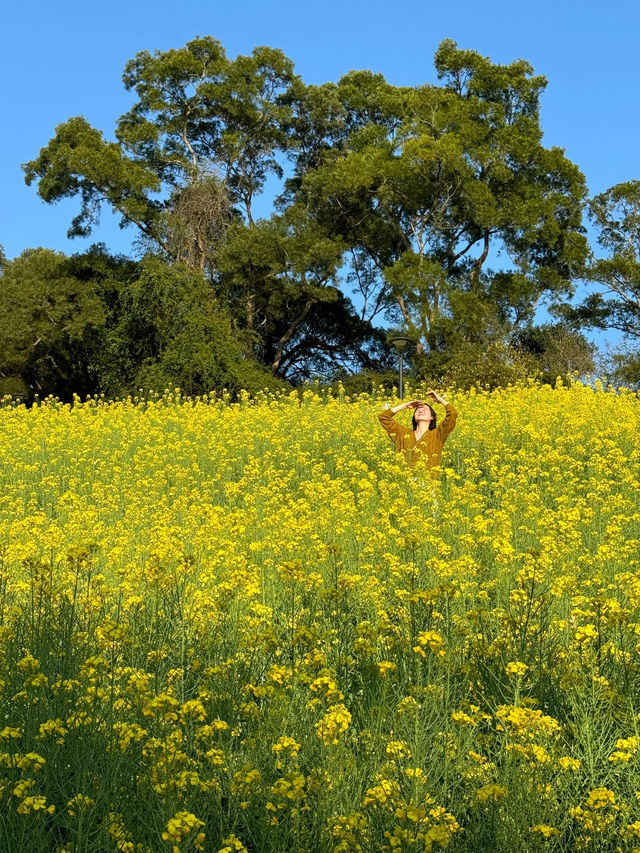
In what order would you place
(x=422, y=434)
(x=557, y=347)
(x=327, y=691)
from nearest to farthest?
(x=327, y=691), (x=422, y=434), (x=557, y=347)

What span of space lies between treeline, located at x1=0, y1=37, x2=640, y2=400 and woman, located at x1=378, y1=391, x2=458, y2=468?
21.8m

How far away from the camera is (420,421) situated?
10.1 m

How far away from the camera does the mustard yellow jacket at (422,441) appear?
9992 millimetres

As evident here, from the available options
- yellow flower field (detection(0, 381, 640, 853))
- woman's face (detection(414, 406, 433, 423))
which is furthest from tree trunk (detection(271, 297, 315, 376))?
yellow flower field (detection(0, 381, 640, 853))

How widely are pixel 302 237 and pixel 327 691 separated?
32.6m

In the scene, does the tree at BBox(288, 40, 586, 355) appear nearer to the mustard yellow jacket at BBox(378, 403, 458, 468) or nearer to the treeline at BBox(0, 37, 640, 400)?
the treeline at BBox(0, 37, 640, 400)

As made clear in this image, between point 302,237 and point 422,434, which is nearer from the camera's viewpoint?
point 422,434

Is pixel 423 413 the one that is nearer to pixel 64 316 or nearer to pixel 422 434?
pixel 422 434

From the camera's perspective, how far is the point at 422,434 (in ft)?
33.2

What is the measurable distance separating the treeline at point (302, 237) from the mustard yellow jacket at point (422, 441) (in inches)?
859

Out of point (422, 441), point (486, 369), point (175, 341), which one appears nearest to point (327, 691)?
point (422, 441)

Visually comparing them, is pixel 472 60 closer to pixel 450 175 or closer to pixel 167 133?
pixel 450 175

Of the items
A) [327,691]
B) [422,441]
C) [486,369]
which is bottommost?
[327,691]

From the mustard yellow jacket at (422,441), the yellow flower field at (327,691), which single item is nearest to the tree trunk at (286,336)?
the mustard yellow jacket at (422,441)
